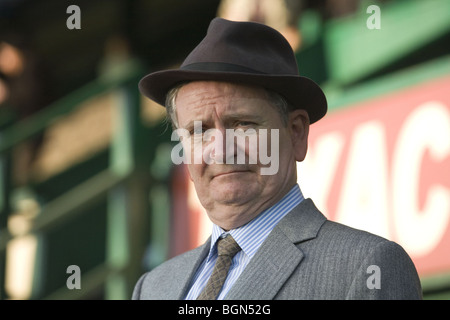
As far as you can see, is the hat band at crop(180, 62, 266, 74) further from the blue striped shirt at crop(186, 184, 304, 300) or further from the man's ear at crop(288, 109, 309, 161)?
the blue striped shirt at crop(186, 184, 304, 300)

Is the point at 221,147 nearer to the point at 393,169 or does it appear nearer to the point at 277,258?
the point at 277,258

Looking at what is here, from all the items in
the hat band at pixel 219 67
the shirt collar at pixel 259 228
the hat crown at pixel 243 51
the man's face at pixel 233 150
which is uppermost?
the hat crown at pixel 243 51

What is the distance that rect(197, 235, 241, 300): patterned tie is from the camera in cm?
147

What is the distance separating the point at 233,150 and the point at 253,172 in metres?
0.07

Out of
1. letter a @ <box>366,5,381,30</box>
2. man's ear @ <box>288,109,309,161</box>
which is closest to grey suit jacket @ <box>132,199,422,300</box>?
man's ear @ <box>288,109,309,161</box>

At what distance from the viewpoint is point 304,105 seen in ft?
5.29

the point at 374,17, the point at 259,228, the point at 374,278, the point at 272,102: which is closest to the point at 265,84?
the point at 272,102

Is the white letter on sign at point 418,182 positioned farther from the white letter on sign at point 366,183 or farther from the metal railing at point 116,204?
the metal railing at point 116,204

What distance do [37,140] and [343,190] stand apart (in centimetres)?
272

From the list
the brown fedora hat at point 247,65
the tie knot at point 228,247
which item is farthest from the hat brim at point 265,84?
the tie knot at point 228,247

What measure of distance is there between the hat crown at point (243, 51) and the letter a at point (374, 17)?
1445 millimetres

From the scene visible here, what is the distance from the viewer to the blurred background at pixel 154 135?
8.64 feet

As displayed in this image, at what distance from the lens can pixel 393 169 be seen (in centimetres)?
268
